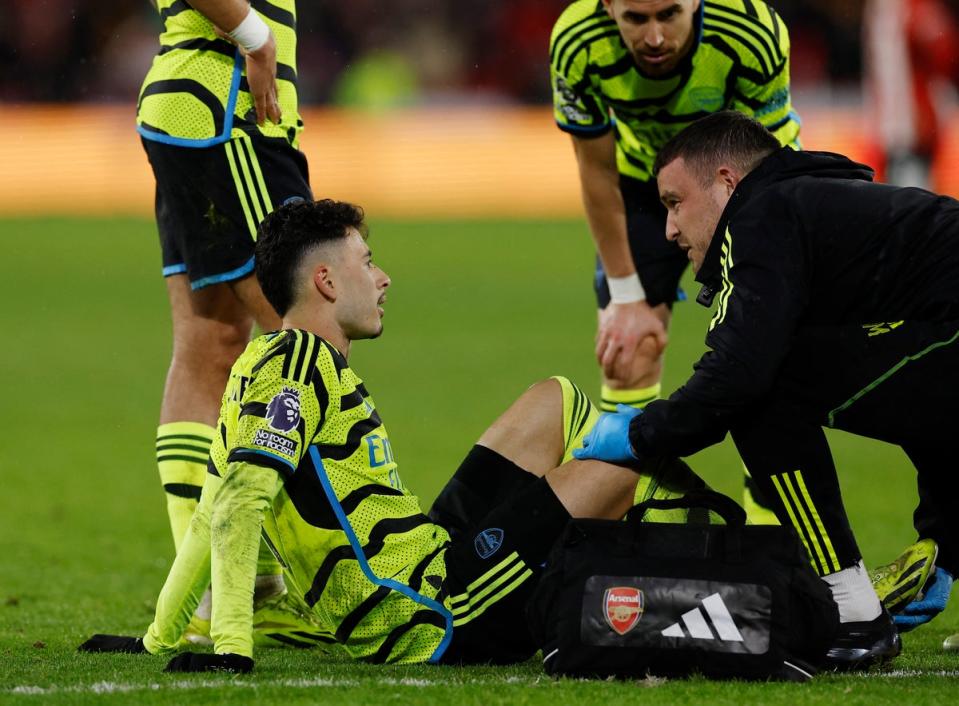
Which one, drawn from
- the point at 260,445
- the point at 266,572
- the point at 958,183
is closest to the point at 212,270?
Result: the point at 266,572

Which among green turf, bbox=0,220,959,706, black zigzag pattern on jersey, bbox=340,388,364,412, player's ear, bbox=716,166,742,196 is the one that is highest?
player's ear, bbox=716,166,742,196

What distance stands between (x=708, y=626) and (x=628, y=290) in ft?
9.05

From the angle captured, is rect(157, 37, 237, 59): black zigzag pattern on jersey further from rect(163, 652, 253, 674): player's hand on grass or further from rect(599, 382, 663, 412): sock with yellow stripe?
rect(599, 382, 663, 412): sock with yellow stripe

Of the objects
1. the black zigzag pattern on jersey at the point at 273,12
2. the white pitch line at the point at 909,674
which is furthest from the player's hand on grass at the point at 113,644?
the black zigzag pattern on jersey at the point at 273,12

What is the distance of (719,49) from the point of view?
5602 millimetres

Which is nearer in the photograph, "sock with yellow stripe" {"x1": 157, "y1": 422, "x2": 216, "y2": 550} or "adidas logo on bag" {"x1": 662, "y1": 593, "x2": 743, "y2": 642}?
"adidas logo on bag" {"x1": 662, "y1": 593, "x2": 743, "y2": 642}

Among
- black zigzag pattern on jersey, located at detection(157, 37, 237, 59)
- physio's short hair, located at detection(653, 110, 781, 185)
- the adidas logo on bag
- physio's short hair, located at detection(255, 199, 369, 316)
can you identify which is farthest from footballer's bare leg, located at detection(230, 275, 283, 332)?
the adidas logo on bag

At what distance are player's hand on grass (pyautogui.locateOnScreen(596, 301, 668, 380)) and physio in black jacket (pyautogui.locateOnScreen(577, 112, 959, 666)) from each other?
211 cm

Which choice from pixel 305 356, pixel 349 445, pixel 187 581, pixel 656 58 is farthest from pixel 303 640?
pixel 656 58

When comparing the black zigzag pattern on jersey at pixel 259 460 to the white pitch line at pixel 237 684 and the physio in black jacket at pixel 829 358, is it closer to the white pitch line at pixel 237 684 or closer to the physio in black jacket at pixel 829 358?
the white pitch line at pixel 237 684

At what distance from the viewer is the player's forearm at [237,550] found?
3.71m

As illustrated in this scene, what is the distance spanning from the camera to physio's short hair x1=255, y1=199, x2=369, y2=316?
4.22 metres

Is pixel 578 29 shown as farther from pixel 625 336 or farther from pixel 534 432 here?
pixel 534 432

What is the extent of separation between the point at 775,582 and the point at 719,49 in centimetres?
249
